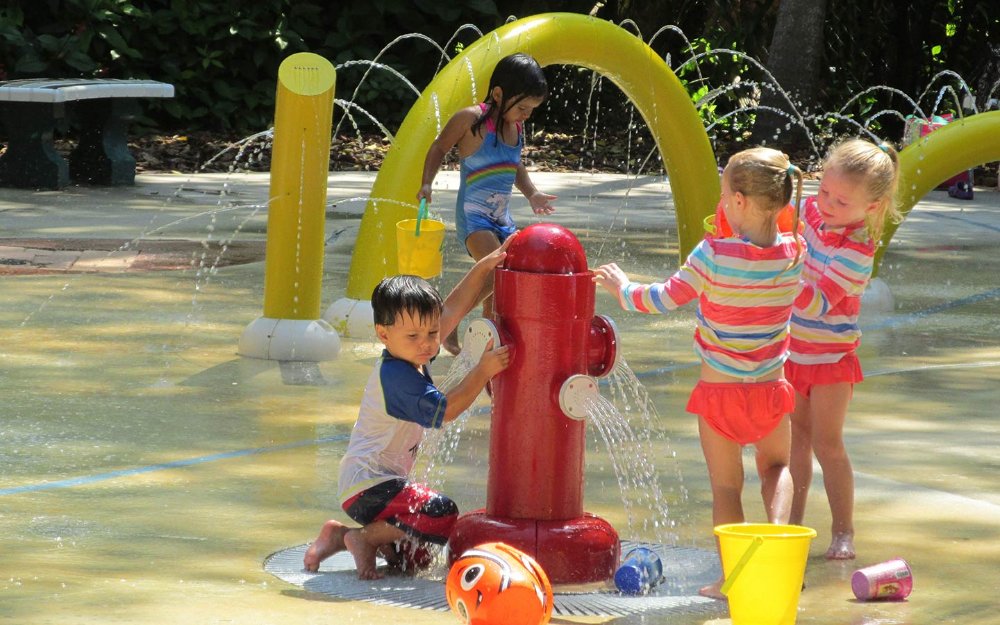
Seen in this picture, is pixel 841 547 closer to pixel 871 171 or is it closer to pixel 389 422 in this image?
pixel 871 171

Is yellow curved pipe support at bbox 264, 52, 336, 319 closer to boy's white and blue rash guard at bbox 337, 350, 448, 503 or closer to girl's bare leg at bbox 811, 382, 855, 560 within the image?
boy's white and blue rash guard at bbox 337, 350, 448, 503

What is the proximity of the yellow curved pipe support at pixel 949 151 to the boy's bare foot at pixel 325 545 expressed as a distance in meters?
5.69

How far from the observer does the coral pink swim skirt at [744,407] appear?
4.23m

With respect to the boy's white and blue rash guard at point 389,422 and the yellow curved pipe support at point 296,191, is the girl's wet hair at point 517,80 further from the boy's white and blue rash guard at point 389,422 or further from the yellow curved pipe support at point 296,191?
the boy's white and blue rash guard at point 389,422

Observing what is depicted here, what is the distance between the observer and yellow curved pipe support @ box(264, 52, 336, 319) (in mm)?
7164

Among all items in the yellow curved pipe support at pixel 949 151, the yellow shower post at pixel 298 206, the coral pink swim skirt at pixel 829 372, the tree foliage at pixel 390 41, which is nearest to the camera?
the coral pink swim skirt at pixel 829 372

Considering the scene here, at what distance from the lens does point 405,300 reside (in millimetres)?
4137

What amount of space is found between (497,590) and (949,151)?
21.3 ft

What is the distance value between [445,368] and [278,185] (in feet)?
3.78

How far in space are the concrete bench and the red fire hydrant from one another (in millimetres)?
9837

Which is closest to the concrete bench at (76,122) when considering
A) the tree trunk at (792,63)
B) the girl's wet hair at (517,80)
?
the tree trunk at (792,63)

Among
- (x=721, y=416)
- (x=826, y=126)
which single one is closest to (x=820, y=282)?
(x=721, y=416)

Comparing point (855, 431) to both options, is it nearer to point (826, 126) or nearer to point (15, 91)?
point (15, 91)


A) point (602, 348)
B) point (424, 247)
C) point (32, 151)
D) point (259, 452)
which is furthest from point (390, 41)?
point (602, 348)
